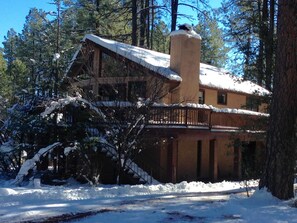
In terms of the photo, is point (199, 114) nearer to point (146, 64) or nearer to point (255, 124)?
point (146, 64)

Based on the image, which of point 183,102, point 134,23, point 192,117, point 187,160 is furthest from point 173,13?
point 192,117

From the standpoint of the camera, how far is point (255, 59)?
15.6m

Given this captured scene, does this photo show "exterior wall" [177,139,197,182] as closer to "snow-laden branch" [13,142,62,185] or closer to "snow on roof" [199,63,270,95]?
"snow on roof" [199,63,270,95]

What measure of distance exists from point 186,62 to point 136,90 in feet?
22.0

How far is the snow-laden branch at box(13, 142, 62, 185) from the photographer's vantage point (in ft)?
51.8

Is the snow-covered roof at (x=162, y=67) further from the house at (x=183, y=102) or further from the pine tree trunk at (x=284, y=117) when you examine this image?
the pine tree trunk at (x=284, y=117)

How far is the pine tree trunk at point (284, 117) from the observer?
9375 millimetres

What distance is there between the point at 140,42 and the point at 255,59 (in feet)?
82.0

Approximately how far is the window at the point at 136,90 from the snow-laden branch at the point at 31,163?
3.49m

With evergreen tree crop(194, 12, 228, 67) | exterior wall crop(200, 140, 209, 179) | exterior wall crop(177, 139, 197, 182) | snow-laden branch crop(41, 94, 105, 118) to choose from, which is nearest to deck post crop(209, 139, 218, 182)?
exterior wall crop(177, 139, 197, 182)

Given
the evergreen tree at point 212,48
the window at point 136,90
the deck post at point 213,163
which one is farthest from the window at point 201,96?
the evergreen tree at point 212,48

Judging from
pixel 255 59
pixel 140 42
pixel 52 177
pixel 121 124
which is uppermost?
pixel 140 42

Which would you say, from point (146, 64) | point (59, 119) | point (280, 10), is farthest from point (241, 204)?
point (146, 64)

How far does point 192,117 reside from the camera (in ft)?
60.3
